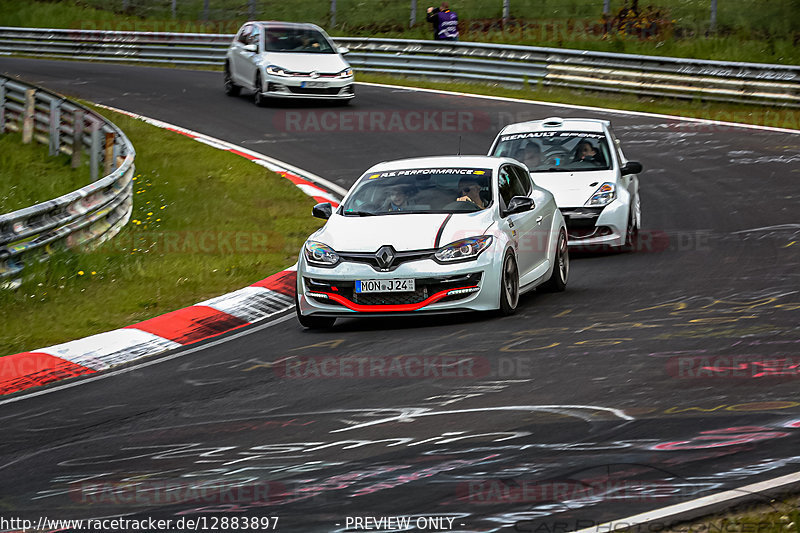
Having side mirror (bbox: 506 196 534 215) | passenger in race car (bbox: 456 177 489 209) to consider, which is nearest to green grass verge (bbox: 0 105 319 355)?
passenger in race car (bbox: 456 177 489 209)

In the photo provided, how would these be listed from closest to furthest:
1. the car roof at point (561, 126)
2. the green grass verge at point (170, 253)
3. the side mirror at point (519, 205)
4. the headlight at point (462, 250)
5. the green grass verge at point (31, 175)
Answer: the headlight at point (462, 250), the side mirror at point (519, 205), the green grass verge at point (170, 253), the car roof at point (561, 126), the green grass verge at point (31, 175)

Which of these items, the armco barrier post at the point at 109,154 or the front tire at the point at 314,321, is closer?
the front tire at the point at 314,321

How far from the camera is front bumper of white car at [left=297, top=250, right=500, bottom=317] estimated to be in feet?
33.7

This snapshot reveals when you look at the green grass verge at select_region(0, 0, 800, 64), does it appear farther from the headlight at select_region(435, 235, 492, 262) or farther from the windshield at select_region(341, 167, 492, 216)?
the headlight at select_region(435, 235, 492, 262)

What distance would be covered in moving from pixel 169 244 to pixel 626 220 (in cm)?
554

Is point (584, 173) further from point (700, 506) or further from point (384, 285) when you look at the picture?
point (700, 506)

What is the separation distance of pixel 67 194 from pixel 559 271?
18.7 ft

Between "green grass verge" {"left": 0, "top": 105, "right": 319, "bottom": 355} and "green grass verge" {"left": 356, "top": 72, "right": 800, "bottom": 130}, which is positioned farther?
"green grass verge" {"left": 356, "top": 72, "right": 800, "bottom": 130}

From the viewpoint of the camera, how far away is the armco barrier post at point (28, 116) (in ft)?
66.5

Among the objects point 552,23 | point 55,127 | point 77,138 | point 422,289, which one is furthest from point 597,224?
point 552,23

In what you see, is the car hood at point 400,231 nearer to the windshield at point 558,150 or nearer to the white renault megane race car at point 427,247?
the white renault megane race car at point 427,247

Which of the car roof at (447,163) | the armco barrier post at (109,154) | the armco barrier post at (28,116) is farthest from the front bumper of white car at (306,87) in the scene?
the car roof at (447,163)

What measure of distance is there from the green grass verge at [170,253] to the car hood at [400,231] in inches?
83.2

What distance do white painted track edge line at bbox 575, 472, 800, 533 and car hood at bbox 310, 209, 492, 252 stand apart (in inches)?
200
